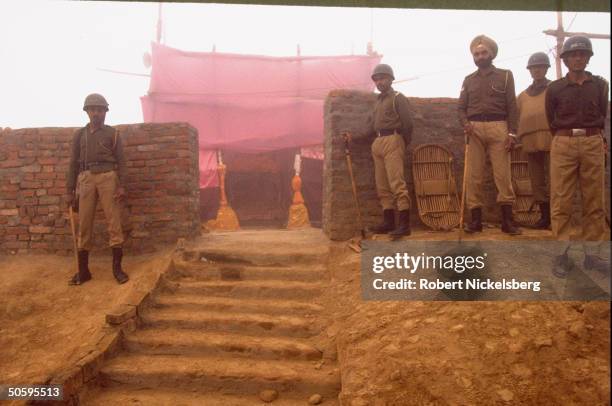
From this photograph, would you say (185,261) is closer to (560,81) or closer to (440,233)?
(440,233)

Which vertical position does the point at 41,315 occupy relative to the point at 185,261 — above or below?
below

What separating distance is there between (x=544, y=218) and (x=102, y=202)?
5042mm

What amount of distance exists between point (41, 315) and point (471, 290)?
4.15m

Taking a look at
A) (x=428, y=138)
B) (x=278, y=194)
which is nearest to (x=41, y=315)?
(x=428, y=138)

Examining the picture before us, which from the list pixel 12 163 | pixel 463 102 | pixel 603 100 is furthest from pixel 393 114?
pixel 12 163

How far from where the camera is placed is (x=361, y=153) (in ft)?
17.7

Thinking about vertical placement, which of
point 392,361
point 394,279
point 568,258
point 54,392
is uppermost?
point 568,258

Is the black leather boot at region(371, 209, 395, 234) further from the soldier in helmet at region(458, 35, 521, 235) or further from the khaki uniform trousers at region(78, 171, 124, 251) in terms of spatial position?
the khaki uniform trousers at region(78, 171, 124, 251)

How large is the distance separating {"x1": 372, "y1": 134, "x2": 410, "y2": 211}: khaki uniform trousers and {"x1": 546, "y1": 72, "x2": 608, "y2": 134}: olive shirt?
5.36ft

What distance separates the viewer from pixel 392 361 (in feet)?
9.66

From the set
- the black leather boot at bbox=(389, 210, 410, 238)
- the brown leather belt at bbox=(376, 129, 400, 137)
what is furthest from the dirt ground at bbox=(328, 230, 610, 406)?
the brown leather belt at bbox=(376, 129, 400, 137)

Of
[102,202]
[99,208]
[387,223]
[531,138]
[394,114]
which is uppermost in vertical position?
[394,114]

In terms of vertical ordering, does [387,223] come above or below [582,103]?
below

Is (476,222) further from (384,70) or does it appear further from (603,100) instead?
(384,70)
